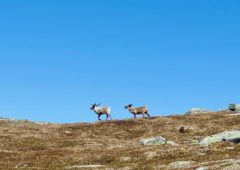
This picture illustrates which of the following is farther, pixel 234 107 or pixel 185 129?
pixel 234 107

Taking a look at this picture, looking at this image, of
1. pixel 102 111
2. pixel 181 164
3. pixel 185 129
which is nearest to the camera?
pixel 181 164

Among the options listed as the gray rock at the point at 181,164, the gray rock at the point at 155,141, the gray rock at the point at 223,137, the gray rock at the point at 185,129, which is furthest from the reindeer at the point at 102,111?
the gray rock at the point at 181,164

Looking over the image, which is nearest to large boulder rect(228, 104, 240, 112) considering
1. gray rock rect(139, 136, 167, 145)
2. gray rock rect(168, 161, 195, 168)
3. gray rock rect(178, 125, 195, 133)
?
gray rock rect(178, 125, 195, 133)

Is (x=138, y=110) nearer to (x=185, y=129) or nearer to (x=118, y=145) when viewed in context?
(x=185, y=129)

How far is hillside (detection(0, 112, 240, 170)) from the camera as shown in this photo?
45062 mm

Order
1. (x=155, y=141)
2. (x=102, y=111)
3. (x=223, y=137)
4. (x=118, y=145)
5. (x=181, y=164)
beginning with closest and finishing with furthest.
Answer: (x=181, y=164)
(x=223, y=137)
(x=155, y=141)
(x=118, y=145)
(x=102, y=111)

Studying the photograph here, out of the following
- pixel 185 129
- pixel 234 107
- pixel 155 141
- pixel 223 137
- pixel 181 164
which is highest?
pixel 234 107

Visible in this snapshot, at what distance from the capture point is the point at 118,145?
64.9 m

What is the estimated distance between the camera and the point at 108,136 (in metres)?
74.5

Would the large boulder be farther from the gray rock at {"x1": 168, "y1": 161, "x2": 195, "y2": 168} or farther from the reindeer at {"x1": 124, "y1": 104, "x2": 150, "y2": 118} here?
the gray rock at {"x1": 168, "y1": 161, "x2": 195, "y2": 168}

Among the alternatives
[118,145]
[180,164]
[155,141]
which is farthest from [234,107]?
[180,164]

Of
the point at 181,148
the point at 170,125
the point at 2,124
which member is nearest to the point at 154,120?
the point at 170,125

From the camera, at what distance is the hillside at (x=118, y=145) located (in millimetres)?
45062

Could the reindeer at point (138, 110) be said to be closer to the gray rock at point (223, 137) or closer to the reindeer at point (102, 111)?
the reindeer at point (102, 111)
